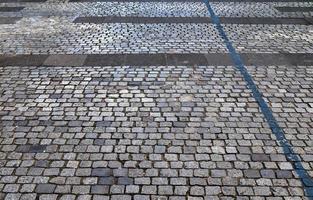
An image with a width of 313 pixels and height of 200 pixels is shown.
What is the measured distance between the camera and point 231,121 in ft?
21.2

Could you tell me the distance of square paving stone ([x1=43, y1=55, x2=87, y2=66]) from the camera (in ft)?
29.1

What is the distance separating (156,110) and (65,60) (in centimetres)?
344

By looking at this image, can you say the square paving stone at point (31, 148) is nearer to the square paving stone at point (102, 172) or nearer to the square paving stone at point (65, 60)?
the square paving stone at point (102, 172)

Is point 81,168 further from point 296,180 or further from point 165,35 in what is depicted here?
point 165,35

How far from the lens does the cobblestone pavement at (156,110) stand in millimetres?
5031

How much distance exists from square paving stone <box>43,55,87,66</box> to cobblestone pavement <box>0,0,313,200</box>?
1.0 inches

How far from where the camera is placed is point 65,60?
911cm

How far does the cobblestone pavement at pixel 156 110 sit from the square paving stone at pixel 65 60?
25 millimetres

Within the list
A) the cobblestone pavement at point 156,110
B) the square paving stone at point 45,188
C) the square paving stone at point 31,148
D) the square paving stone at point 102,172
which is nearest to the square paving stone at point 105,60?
the cobblestone pavement at point 156,110

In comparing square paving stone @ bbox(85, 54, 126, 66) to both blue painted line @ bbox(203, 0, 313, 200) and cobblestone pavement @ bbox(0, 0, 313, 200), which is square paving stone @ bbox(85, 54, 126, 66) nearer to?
cobblestone pavement @ bbox(0, 0, 313, 200)

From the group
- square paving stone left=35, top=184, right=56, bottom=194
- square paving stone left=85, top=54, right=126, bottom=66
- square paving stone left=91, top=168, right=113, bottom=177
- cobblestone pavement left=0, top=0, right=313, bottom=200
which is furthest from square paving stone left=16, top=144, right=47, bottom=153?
square paving stone left=85, top=54, right=126, bottom=66

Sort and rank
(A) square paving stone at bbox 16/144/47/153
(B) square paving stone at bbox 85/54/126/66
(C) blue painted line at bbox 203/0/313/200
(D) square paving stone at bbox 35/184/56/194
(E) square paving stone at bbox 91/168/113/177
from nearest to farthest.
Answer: (D) square paving stone at bbox 35/184/56/194 → (C) blue painted line at bbox 203/0/313/200 → (E) square paving stone at bbox 91/168/113/177 → (A) square paving stone at bbox 16/144/47/153 → (B) square paving stone at bbox 85/54/126/66

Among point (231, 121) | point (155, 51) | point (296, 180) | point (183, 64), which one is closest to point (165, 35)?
point (155, 51)

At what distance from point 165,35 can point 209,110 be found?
4633mm
